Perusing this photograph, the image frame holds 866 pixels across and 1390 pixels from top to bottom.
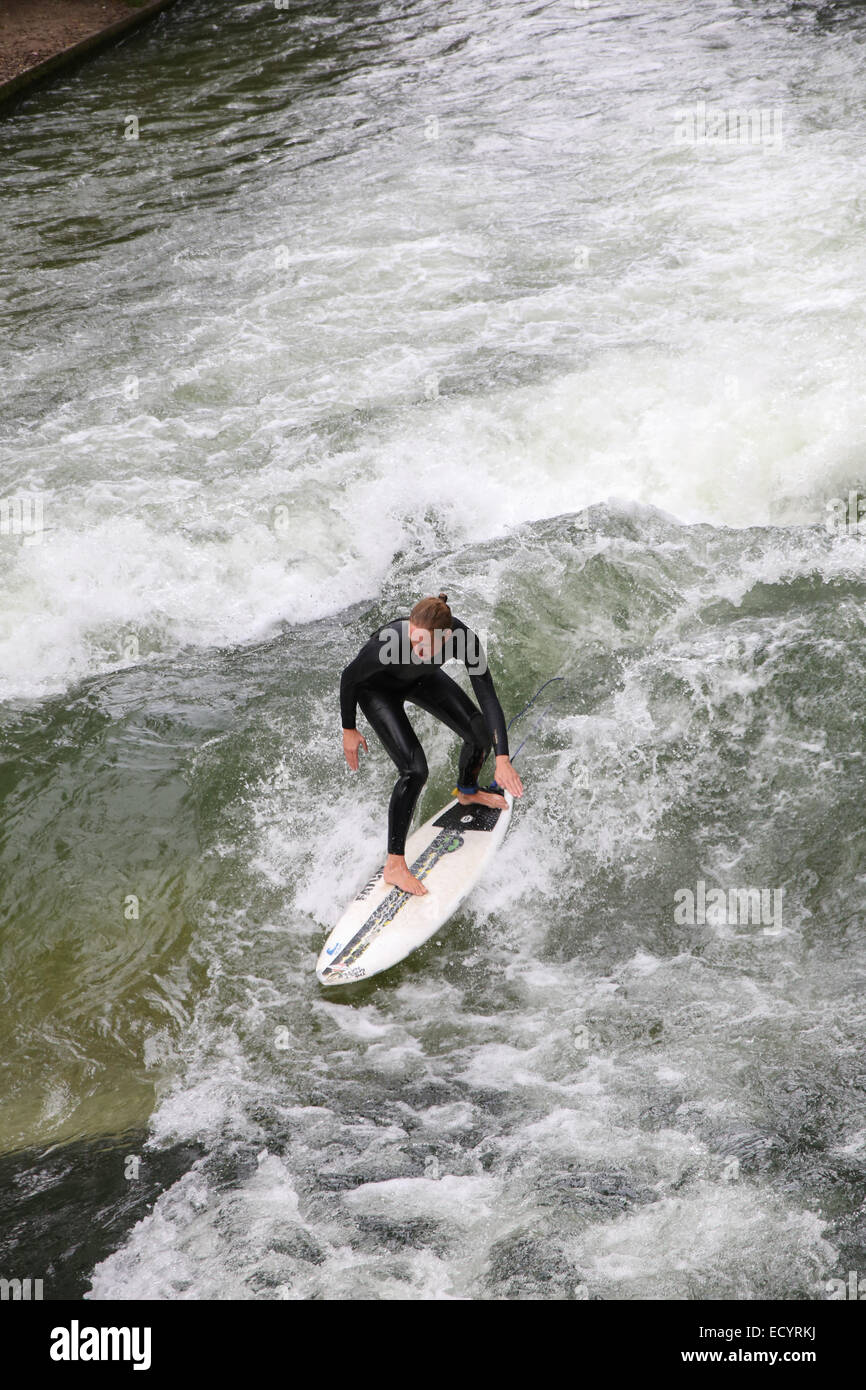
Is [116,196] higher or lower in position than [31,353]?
higher

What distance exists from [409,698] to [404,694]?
103 millimetres

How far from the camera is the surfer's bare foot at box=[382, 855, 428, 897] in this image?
5.67 metres

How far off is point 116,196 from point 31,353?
488 cm

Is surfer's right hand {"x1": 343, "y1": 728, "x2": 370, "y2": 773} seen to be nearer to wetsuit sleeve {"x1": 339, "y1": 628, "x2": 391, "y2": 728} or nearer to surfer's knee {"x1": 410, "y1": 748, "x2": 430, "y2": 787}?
wetsuit sleeve {"x1": 339, "y1": 628, "x2": 391, "y2": 728}

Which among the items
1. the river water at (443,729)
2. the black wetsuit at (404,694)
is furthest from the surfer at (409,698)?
the river water at (443,729)

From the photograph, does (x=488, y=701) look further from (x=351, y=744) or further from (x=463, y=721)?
(x=351, y=744)

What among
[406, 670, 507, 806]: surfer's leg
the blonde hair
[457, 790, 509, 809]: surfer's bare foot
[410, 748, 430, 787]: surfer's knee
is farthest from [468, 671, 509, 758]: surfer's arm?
[457, 790, 509, 809]: surfer's bare foot

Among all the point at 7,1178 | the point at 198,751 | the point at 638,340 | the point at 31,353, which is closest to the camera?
the point at 7,1178

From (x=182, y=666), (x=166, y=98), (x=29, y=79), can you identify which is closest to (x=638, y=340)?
(x=182, y=666)

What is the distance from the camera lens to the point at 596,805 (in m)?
6.08

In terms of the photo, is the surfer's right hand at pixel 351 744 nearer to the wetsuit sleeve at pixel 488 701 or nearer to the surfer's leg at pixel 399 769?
the surfer's leg at pixel 399 769

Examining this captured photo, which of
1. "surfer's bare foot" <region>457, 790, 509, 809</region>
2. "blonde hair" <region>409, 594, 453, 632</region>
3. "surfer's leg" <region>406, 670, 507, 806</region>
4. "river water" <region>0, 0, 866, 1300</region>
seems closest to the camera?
"river water" <region>0, 0, 866, 1300</region>

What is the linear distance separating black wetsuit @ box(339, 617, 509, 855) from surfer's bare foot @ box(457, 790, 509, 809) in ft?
1.81
